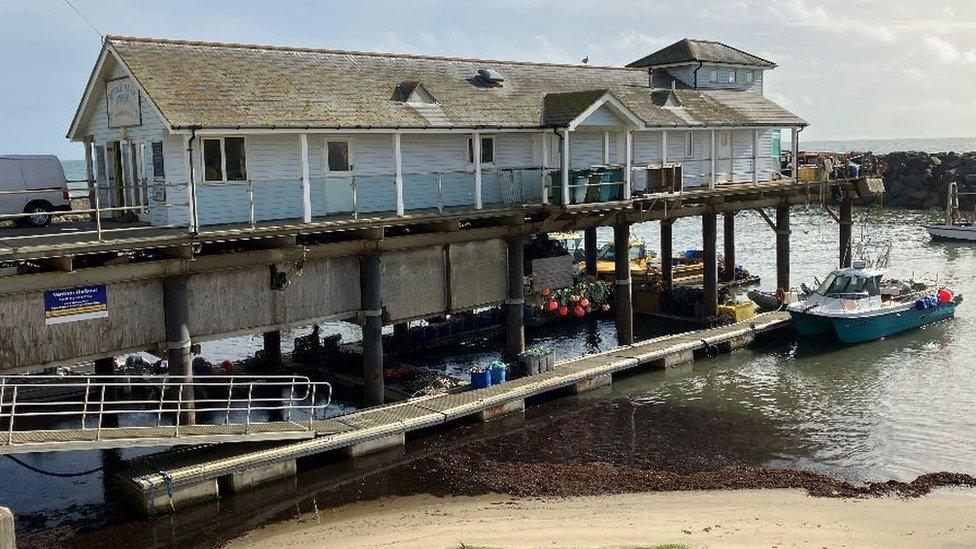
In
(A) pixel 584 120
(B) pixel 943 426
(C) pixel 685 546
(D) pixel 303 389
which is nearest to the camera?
(C) pixel 685 546

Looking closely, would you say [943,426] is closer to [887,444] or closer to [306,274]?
[887,444]

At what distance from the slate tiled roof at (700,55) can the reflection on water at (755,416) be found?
10.6 meters

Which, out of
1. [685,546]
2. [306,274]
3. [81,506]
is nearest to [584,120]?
[306,274]

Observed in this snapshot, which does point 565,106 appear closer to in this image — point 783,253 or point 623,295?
point 623,295

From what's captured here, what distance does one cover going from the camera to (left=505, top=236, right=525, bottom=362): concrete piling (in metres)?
27.3

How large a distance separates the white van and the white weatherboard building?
4.08 feet

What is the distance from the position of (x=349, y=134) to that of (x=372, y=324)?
15.9 ft

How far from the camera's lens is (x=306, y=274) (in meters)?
22.8

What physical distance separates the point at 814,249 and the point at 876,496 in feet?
163

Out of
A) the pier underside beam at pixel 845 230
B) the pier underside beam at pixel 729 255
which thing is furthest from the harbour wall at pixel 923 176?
the pier underside beam at pixel 845 230

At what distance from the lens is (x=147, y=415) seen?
1057 inches

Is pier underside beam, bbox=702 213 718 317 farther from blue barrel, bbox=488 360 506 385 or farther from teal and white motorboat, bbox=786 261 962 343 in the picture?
blue barrel, bbox=488 360 506 385

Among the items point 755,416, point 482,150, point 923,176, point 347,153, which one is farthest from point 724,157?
point 923,176

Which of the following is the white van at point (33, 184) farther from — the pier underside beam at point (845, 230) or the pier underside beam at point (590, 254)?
the pier underside beam at point (845, 230)
